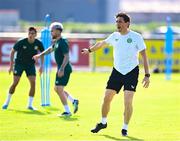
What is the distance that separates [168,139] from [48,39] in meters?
7.24

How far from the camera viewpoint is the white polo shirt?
43.4 ft

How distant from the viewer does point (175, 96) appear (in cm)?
2214

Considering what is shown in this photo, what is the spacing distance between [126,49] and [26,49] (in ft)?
16.2

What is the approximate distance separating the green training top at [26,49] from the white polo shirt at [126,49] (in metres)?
4.61

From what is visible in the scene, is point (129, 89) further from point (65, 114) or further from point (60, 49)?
point (65, 114)

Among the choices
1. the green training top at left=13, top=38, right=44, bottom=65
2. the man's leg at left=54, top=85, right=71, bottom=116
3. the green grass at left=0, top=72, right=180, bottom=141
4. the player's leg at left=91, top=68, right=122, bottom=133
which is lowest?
the green grass at left=0, top=72, right=180, bottom=141

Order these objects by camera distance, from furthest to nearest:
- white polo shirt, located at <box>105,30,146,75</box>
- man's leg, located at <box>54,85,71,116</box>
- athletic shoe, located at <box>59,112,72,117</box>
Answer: athletic shoe, located at <box>59,112,72,117</box>, man's leg, located at <box>54,85,71,116</box>, white polo shirt, located at <box>105,30,146,75</box>

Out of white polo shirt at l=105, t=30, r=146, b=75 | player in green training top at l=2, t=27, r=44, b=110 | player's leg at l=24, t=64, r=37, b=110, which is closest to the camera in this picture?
white polo shirt at l=105, t=30, r=146, b=75

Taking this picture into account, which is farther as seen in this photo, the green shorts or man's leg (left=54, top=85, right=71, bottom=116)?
the green shorts

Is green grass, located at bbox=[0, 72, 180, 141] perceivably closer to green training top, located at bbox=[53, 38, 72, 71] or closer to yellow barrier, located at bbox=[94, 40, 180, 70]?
green training top, located at bbox=[53, 38, 72, 71]

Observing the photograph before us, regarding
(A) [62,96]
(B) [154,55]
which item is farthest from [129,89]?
(B) [154,55]

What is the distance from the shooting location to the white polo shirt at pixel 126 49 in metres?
13.2

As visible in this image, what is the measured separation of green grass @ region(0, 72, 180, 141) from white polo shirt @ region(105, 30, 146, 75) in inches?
45.6

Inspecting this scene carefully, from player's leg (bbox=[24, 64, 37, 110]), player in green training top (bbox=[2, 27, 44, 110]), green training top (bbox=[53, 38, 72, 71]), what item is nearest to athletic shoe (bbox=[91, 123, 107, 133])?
green training top (bbox=[53, 38, 72, 71])
